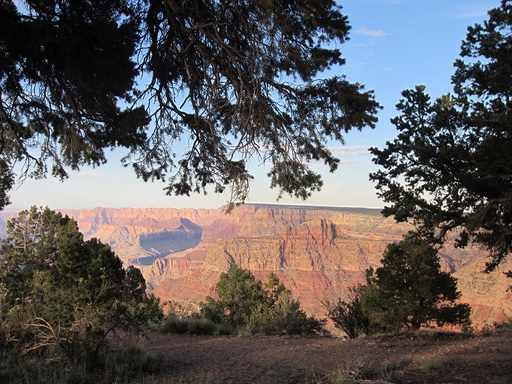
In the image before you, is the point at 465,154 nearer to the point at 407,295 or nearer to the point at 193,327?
the point at 407,295

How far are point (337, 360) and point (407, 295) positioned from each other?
3.78 m

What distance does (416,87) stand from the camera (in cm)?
770

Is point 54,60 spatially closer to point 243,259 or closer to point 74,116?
point 74,116

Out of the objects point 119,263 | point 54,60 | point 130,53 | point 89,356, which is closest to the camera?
point 54,60

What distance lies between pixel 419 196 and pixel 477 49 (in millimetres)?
2685

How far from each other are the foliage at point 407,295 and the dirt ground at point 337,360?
2.61ft

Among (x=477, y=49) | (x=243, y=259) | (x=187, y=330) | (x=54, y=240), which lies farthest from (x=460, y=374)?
(x=243, y=259)

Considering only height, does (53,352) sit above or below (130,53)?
below

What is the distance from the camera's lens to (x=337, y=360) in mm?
7562

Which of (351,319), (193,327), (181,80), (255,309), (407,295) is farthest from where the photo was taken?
(255,309)

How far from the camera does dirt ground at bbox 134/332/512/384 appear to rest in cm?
591

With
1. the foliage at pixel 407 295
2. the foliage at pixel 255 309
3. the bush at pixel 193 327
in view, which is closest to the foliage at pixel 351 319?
the foliage at pixel 407 295

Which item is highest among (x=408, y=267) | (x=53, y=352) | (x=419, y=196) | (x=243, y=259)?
(x=419, y=196)

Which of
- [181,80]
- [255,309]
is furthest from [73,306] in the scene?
[255,309]
